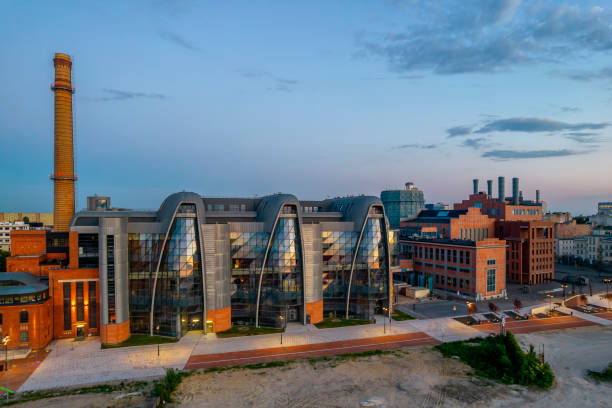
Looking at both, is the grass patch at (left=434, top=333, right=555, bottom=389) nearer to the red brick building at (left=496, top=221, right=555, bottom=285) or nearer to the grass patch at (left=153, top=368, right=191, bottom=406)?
the grass patch at (left=153, top=368, right=191, bottom=406)

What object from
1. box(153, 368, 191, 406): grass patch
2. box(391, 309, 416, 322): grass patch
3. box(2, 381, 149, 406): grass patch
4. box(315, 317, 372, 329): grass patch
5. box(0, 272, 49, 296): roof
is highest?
box(0, 272, 49, 296): roof

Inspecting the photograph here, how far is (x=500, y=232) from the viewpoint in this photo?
10356 cm

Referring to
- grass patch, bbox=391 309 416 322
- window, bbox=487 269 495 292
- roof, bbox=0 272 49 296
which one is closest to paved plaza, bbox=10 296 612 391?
Result: grass patch, bbox=391 309 416 322

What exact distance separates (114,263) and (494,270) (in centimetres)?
7472

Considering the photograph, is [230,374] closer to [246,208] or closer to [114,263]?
[114,263]

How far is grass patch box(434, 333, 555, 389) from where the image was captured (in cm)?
4009

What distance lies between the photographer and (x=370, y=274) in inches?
2516

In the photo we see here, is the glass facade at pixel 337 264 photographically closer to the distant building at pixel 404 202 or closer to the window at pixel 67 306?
the window at pixel 67 306

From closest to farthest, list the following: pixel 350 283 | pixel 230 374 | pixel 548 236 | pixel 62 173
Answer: pixel 230 374 < pixel 350 283 < pixel 62 173 < pixel 548 236

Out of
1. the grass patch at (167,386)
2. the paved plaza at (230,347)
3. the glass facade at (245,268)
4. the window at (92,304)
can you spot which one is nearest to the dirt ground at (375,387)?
the grass patch at (167,386)

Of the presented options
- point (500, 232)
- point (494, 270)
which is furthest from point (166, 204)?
point (500, 232)

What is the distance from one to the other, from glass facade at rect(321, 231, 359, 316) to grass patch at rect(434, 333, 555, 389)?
1952 centimetres

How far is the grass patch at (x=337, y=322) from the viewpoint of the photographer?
5956 centimetres

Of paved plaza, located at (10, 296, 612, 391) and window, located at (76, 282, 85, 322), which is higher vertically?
window, located at (76, 282, 85, 322)
